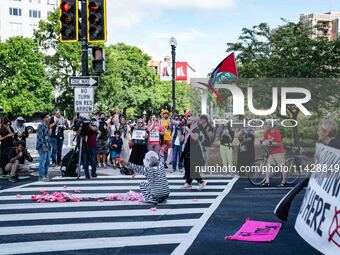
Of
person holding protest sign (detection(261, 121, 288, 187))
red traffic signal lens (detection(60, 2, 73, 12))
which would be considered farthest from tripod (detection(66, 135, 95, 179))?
person holding protest sign (detection(261, 121, 288, 187))

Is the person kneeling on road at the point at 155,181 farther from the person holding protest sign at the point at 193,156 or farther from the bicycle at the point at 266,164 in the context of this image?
the bicycle at the point at 266,164

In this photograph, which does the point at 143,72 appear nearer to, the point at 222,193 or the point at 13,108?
the point at 13,108

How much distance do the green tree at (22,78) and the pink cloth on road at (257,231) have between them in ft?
185

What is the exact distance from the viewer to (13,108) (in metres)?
62.3

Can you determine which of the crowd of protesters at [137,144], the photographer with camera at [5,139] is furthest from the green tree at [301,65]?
the photographer with camera at [5,139]

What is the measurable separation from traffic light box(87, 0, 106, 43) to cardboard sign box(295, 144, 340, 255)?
8709 millimetres

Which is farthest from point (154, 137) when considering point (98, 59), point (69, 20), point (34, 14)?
point (34, 14)

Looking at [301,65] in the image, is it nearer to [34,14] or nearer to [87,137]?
[87,137]

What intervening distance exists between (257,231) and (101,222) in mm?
2863

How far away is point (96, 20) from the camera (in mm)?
13281

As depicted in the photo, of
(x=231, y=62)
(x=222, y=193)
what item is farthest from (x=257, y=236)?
(x=231, y=62)

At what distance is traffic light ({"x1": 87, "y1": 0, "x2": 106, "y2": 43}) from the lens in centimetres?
1327

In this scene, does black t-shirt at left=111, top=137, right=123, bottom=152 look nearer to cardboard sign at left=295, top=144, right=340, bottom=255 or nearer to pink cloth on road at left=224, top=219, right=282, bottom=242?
pink cloth on road at left=224, top=219, right=282, bottom=242

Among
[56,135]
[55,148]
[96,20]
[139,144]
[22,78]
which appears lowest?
[55,148]
